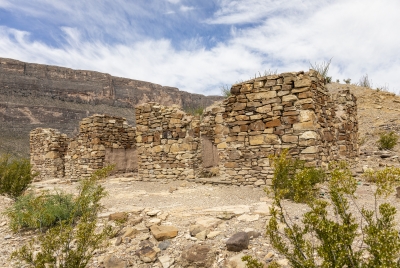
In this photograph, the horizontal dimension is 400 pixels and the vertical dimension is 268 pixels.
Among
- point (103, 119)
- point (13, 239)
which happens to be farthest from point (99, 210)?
point (103, 119)

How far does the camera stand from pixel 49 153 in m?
14.0

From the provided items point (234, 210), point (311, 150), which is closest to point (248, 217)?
point (234, 210)

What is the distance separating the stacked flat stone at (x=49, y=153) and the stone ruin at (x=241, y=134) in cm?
274

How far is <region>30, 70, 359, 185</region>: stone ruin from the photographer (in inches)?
244

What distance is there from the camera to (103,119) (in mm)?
11352

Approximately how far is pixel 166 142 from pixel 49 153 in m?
8.33

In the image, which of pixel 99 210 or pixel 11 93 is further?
pixel 11 93

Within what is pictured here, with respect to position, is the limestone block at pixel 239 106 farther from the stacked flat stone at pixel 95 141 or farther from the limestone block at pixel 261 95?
the stacked flat stone at pixel 95 141

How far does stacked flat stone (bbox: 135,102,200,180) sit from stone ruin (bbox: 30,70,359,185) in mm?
31

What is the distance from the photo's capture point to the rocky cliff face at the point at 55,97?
4091 centimetres

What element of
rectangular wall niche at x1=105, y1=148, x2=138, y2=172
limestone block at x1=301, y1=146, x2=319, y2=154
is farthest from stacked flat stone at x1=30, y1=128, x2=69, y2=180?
limestone block at x1=301, y1=146, x2=319, y2=154

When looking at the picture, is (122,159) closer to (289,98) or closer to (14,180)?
(14,180)

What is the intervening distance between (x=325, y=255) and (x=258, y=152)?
477 centimetres

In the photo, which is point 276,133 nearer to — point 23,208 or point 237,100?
point 237,100
